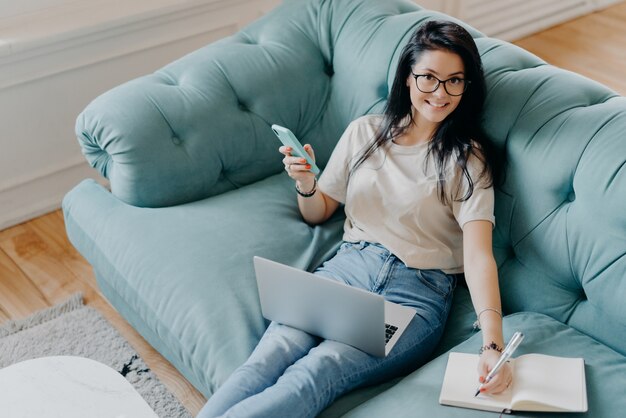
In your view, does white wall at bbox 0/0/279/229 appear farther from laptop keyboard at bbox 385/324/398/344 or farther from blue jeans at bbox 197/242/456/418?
laptop keyboard at bbox 385/324/398/344

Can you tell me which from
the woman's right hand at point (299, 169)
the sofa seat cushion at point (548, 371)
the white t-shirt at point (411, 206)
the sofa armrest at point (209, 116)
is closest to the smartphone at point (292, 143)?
the woman's right hand at point (299, 169)

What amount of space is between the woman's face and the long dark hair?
1cm

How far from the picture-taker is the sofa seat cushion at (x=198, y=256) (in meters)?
1.77

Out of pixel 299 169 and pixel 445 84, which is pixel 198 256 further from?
pixel 445 84

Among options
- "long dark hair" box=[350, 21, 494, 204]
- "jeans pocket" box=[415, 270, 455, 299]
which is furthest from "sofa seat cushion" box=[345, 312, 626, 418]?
"long dark hair" box=[350, 21, 494, 204]

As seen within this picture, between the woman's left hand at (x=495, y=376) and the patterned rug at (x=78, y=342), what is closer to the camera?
the woman's left hand at (x=495, y=376)

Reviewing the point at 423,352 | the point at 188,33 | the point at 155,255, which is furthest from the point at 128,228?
the point at 188,33

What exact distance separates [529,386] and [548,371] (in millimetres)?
62

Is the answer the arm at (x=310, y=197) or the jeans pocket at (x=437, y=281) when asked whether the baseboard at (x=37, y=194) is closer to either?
the arm at (x=310, y=197)

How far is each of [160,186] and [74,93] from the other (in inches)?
31.2

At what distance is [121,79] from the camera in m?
2.74

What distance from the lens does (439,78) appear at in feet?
5.61

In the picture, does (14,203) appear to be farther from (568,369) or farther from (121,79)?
(568,369)

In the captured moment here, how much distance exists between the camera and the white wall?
2510 mm
